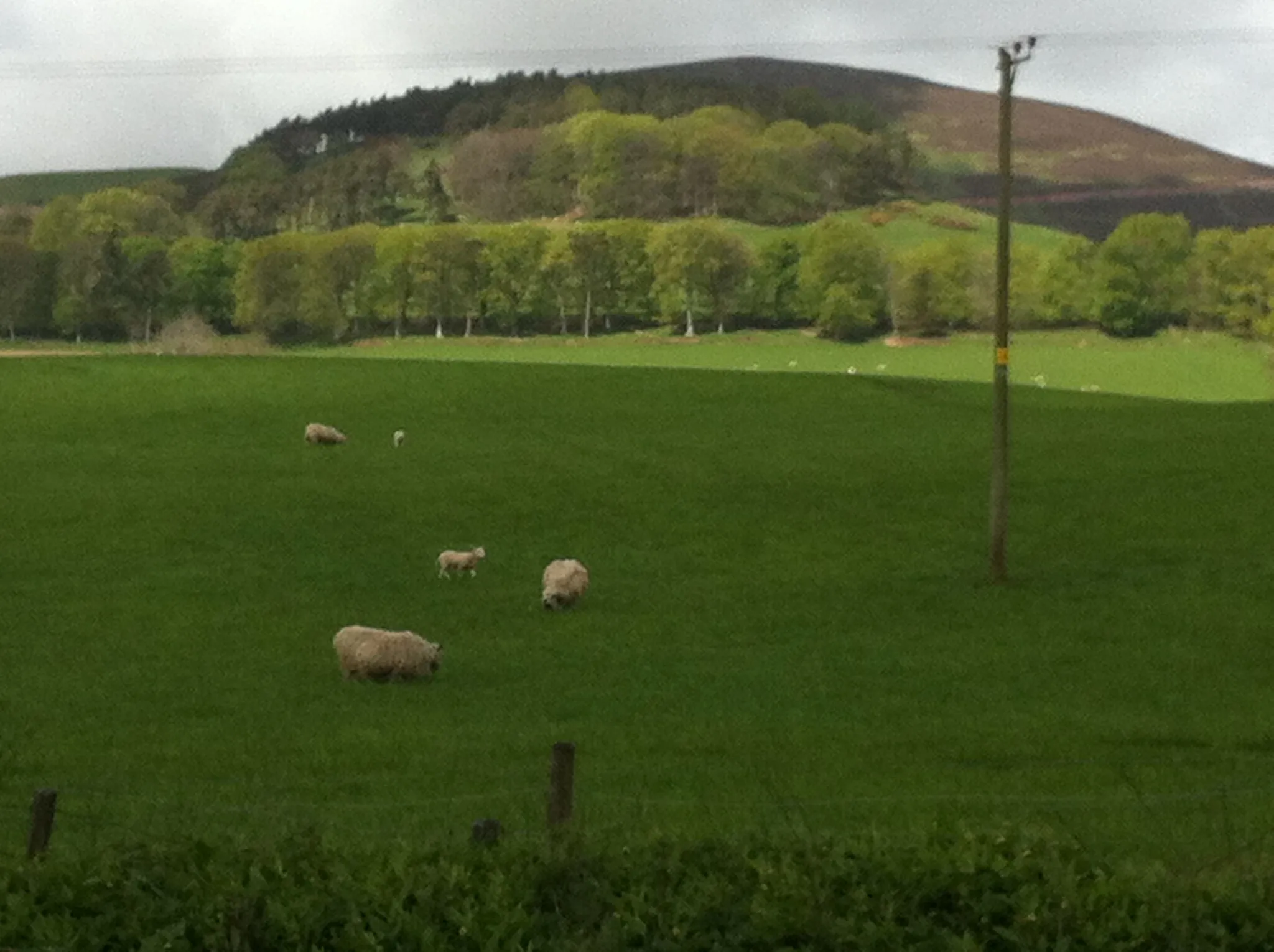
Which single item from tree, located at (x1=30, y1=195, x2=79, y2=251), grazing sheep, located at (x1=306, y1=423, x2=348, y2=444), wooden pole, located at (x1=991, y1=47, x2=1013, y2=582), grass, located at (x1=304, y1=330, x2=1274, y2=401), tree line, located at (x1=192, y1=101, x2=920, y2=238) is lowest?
grazing sheep, located at (x1=306, y1=423, x2=348, y2=444)

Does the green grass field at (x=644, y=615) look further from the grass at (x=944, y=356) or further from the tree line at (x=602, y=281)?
the tree line at (x=602, y=281)

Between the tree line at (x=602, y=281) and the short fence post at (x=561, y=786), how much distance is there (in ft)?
325

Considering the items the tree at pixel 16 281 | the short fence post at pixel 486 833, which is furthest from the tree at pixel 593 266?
the short fence post at pixel 486 833

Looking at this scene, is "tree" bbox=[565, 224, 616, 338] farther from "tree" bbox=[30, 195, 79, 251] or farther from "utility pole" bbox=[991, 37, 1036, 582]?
"utility pole" bbox=[991, 37, 1036, 582]

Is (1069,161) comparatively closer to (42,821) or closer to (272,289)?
(272,289)

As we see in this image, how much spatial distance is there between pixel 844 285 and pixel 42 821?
103875mm

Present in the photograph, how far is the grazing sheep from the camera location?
5434 cm

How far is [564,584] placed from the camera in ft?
103

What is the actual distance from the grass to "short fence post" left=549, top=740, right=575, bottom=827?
78.8 metres

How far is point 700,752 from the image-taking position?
1925 cm

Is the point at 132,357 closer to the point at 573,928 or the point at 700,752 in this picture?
the point at 700,752

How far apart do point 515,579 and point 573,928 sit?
87.8 ft

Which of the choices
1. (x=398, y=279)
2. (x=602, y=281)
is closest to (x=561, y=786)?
(x=398, y=279)

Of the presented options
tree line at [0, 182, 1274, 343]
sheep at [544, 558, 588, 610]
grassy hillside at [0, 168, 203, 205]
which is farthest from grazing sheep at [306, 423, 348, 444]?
grassy hillside at [0, 168, 203, 205]
